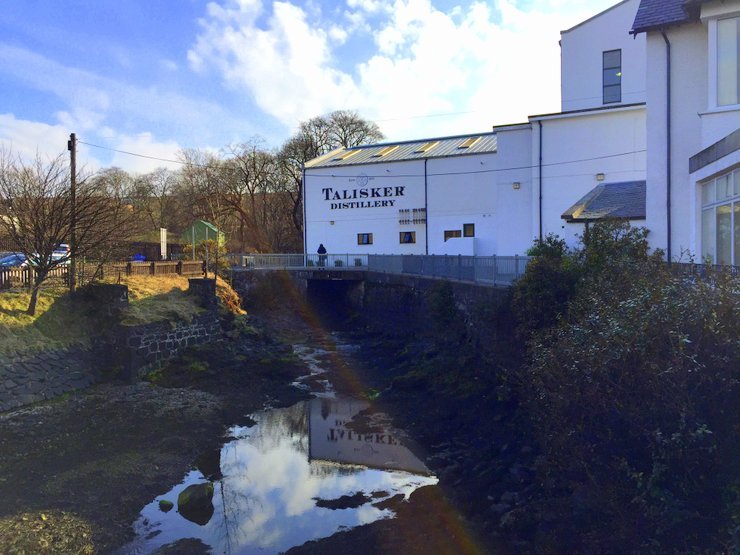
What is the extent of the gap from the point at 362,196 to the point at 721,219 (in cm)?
3024

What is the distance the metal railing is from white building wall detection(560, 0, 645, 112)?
33.1 feet

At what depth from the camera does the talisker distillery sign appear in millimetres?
39812

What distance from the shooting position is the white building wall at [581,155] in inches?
974

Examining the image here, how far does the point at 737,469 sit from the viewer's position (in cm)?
500

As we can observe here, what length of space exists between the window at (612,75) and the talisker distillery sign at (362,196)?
50.6ft

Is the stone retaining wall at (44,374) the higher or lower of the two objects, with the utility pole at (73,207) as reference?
lower

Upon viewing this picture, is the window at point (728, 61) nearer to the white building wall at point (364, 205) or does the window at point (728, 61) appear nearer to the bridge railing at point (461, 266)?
the bridge railing at point (461, 266)

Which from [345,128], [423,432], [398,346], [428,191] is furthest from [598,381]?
[345,128]

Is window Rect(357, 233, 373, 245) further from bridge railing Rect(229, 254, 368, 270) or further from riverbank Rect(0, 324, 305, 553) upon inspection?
riverbank Rect(0, 324, 305, 553)

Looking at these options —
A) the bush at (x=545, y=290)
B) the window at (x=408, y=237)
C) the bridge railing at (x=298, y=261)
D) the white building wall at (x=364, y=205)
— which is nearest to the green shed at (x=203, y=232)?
the bridge railing at (x=298, y=261)

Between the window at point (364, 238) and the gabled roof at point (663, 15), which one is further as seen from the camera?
the window at point (364, 238)

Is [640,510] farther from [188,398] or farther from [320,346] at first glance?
[320,346]

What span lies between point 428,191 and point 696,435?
3427cm

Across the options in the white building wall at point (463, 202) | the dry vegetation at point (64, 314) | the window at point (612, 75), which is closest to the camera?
the dry vegetation at point (64, 314)
